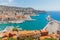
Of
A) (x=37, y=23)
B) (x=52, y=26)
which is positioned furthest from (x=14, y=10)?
(x=52, y=26)

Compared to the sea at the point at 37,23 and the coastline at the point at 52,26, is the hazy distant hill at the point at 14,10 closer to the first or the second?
the sea at the point at 37,23

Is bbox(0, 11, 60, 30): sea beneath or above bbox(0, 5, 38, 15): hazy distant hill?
beneath

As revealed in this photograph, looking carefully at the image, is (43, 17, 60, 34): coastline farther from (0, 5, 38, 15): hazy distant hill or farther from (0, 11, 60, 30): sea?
(0, 5, 38, 15): hazy distant hill

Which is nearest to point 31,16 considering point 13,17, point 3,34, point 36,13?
point 36,13

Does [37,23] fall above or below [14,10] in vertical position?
below

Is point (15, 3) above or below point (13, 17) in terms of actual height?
above

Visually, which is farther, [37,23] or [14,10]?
[14,10]

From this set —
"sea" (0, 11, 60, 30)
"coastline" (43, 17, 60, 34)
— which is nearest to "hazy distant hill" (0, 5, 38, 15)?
"sea" (0, 11, 60, 30)

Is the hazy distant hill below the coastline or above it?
above

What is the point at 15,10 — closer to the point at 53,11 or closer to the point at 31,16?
the point at 31,16

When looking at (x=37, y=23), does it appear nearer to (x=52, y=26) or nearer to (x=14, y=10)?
(x=52, y=26)

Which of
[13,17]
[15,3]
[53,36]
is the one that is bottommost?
[53,36]
